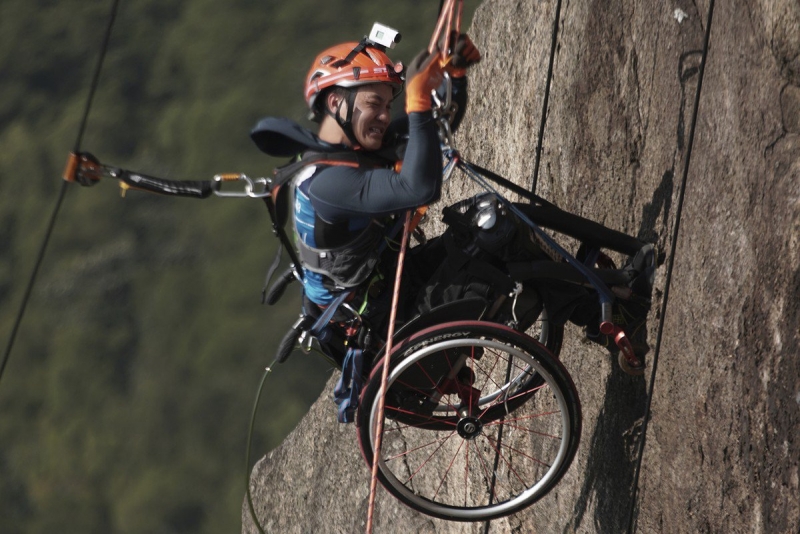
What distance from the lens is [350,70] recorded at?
441 centimetres

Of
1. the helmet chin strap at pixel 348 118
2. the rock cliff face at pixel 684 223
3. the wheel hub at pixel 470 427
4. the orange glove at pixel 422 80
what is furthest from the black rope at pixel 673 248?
the helmet chin strap at pixel 348 118

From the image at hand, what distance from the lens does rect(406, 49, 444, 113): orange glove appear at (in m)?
4.07

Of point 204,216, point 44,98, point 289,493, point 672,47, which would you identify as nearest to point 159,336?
point 204,216

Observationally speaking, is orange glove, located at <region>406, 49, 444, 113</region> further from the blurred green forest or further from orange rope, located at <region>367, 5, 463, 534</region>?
the blurred green forest

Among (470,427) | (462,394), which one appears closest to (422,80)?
(462,394)

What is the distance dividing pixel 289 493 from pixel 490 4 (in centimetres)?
447

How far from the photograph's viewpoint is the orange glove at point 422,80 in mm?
4070

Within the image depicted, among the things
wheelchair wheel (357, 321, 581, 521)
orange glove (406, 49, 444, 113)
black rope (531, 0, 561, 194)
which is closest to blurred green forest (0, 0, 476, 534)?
black rope (531, 0, 561, 194)

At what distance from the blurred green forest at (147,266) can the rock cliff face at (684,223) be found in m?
49.1

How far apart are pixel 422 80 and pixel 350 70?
0.47 meters

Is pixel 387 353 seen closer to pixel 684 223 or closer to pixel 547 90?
pixel 684 223

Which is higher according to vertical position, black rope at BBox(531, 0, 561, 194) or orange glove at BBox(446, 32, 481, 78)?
black rope at BBox(531, 0, 561, 194)

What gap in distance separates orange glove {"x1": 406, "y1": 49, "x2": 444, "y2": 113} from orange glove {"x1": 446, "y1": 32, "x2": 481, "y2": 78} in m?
0.05

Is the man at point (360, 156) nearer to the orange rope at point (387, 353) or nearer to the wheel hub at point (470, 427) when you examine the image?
the orange rope at point (387, 353)
